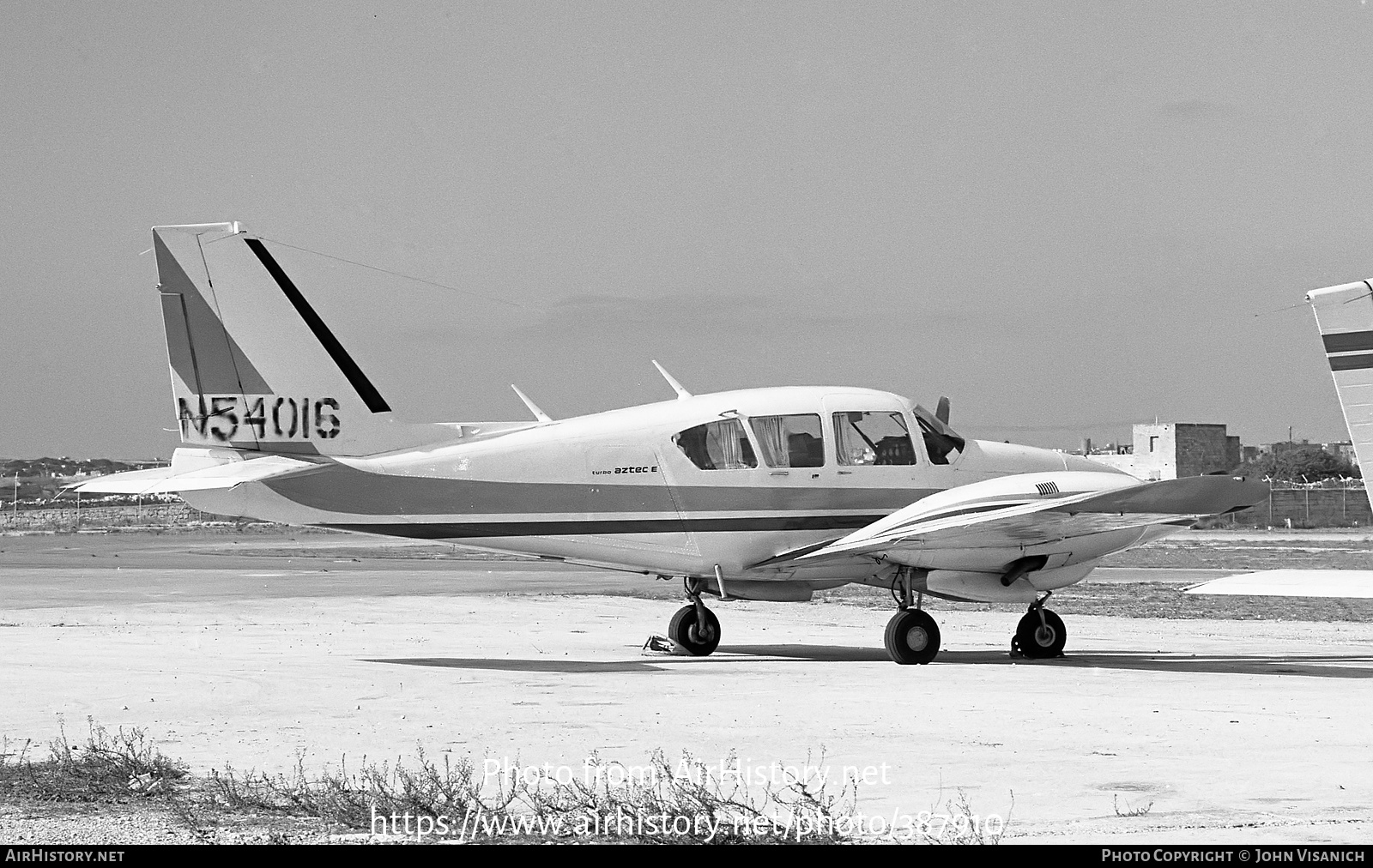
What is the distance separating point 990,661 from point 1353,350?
24.3ft

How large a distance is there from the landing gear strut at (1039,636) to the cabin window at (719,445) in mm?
3801

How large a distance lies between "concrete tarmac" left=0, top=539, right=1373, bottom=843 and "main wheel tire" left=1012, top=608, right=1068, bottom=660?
12.5 inches

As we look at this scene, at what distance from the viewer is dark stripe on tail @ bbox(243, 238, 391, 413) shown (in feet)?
50.6

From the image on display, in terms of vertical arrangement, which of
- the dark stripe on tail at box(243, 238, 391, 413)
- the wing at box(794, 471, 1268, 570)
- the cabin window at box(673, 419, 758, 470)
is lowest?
the wing at box(794, 471, 1268, 570)

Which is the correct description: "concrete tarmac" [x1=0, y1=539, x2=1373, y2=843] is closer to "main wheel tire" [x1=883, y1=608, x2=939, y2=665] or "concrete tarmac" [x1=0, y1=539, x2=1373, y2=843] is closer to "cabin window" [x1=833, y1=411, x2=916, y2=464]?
"main wheel tire" [x1=883, y1=608, x2=939, y2=665]

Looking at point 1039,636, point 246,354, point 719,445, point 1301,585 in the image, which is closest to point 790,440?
point 719,445

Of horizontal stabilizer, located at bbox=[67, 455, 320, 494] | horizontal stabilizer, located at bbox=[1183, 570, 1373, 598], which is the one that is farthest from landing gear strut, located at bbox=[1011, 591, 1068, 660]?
horizontal stabilizer, located at bbox=[67, 455, 320, 494]

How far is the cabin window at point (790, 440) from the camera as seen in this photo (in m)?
16.6

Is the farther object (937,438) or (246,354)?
(937,438)

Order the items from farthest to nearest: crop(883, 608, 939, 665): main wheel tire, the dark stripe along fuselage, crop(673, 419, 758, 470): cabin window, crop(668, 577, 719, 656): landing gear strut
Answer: crop(668, 577, 719, 656): landing gear strut → crop(673, 419, 758, 470): cabin window → crop(883, 608, 939, 665): main wheel tire → the dark stripe along fuselage

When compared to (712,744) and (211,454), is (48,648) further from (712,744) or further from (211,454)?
(712,744)

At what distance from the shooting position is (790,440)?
54.9 ft

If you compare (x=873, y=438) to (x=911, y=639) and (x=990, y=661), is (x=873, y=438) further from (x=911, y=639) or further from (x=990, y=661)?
(x=990, y=661)
